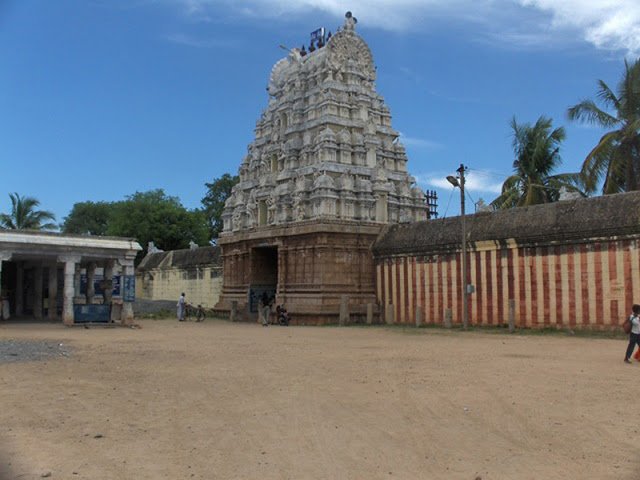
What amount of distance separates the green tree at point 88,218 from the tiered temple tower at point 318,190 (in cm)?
3861

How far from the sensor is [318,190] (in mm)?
30172

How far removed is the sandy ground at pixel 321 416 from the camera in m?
6.14

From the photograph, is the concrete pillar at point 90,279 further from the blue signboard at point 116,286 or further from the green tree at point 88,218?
the green tree at point 88,218

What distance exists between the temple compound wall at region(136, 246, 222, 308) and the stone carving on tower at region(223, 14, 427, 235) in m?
5.37

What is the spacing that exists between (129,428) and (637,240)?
1739cm

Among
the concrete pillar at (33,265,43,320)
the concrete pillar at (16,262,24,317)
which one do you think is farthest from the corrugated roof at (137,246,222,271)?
the concrete pillar at (16,262,24,317)

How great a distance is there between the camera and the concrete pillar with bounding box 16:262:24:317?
33031 millimetres

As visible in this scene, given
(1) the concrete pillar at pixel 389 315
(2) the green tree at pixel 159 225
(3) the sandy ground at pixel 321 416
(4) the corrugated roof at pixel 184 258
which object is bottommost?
(3) the sandy ground at pixel 321 416

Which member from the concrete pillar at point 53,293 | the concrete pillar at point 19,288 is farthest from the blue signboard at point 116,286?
the concrete pillar at point 19,288

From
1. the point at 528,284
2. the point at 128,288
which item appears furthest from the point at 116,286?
the point at 528,284

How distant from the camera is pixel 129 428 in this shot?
7527 mm

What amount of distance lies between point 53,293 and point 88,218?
140 ft

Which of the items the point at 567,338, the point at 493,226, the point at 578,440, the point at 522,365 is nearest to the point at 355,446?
the point at 578,440

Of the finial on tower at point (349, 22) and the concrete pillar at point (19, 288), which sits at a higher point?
the finial on tower at point (349, 22)
